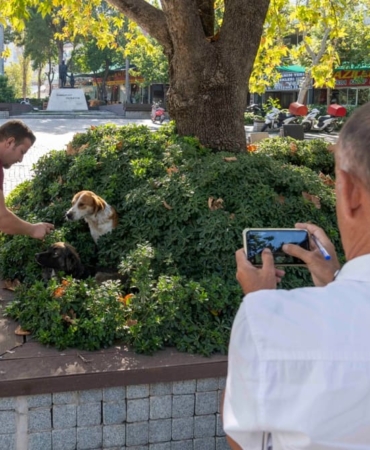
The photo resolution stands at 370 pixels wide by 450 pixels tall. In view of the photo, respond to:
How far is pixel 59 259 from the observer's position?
479cm

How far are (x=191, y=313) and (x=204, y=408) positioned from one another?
674 mm

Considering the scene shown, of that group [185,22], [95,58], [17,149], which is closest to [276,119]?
[185,22]

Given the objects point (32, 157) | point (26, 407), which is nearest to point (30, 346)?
point (26, 407)

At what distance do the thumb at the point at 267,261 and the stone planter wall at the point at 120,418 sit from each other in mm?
1906

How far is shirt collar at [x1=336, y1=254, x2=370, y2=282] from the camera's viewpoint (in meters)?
1.38

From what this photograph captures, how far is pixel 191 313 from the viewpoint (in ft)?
13.3

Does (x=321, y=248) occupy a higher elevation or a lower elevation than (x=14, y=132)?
lower

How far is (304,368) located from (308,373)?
0.01 m

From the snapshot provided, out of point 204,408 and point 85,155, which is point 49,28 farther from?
point 204,408

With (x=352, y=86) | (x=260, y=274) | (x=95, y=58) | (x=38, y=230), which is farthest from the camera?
(x=95, y=58)

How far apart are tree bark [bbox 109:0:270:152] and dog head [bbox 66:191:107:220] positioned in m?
1.78

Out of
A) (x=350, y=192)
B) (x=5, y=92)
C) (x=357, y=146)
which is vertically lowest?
(x=350, y=192)

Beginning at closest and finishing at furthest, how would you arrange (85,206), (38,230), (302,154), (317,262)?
(317,262)
(38,230)
(85,206)
(302,154)

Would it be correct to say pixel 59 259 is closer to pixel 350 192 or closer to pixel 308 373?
pixel 350 192
